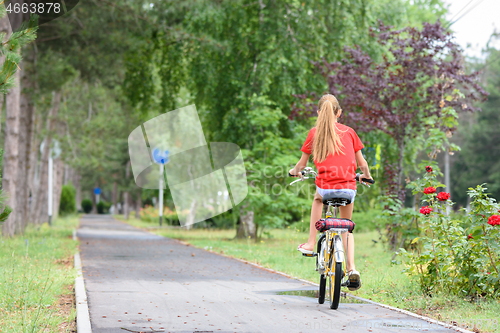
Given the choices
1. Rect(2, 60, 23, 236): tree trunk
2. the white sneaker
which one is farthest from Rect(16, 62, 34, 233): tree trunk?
the white sneaker

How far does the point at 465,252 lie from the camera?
6.50 meters

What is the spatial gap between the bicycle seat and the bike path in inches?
46.0

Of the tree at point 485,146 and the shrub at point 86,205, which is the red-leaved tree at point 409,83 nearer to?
the tree at point 485,146

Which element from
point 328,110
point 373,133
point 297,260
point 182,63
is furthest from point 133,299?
point 182,63

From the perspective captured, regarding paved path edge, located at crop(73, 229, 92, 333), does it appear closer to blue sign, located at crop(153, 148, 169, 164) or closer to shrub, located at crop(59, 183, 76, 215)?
blue sign, located at crop(153, 148, 169, 164)

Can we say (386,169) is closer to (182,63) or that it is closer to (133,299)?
(133,299)

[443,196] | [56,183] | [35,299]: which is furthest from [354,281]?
[56,183]

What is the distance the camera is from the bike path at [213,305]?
5168 mm

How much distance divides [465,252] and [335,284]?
1785 millimetres

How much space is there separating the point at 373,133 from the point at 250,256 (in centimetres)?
538

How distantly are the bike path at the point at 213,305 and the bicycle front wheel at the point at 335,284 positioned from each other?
111 millimetres

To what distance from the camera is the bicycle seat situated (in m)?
5.87

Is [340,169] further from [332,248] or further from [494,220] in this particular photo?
[494,220]

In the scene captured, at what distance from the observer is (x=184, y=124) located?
102ft
